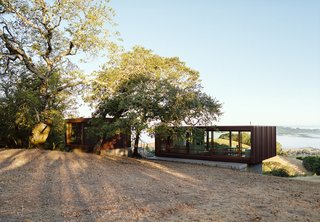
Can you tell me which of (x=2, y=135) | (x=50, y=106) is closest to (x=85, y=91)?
(x=50, y=106)

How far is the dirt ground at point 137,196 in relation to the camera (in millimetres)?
5922

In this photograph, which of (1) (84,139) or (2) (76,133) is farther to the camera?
(2) (76,133)

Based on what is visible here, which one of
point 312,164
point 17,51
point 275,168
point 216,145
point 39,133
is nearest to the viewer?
point 17,51

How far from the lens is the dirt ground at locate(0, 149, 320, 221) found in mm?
5922

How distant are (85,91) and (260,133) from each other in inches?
444

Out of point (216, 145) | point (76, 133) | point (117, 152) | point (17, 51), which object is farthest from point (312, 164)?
point (17, 51)

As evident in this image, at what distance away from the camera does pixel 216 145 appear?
57.7 ft

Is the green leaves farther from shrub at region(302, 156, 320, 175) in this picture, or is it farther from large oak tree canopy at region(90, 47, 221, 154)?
shrub at region(302, 156, 320, 175)

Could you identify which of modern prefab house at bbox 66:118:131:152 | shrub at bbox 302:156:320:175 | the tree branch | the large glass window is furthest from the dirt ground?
shrub at bbox 302:156:320:175

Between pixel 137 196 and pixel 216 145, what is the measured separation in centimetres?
1097

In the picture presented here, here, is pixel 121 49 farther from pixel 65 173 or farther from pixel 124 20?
pixel 65 173

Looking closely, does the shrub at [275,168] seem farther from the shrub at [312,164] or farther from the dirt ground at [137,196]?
the dirt ground at [137,196]

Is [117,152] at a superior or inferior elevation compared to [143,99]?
inferior

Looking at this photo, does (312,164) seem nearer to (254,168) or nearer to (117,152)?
(254,168)
